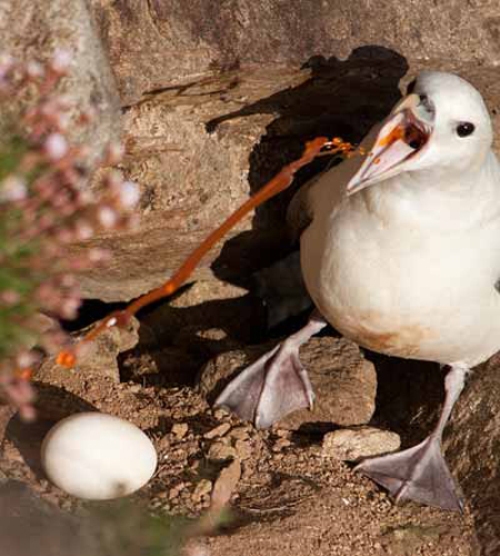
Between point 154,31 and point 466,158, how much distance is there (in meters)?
1.18

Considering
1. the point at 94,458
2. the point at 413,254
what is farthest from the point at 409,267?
the point at 94,458

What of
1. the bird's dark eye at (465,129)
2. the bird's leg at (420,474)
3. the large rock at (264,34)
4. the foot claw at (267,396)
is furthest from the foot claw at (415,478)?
the large rock at (264,34)

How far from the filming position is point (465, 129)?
319 cm

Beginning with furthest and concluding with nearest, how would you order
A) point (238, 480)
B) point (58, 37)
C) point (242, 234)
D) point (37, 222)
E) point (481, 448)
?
point (242, 234) < point (481, 448) < point (238, 480) < point (58, 37) < point (37, 222)

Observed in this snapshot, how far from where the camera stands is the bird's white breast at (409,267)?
3498 millimetres

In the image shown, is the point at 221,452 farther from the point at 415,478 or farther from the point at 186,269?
the point at 186,269

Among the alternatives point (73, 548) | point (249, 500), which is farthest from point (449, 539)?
point (73, 548)

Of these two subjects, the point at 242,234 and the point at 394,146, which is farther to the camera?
the point at 242,234

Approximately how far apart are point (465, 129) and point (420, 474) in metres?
1.34

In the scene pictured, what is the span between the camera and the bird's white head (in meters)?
3.16

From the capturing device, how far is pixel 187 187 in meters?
3.94

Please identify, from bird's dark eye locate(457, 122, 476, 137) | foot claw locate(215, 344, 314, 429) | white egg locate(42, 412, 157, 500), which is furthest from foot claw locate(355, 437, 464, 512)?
bird's dark eye locate(457, 122, 476, 137)

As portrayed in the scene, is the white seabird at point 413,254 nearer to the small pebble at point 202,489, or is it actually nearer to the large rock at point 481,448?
the large rock at point 481,448

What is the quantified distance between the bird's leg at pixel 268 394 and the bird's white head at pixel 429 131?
1.10 metres
